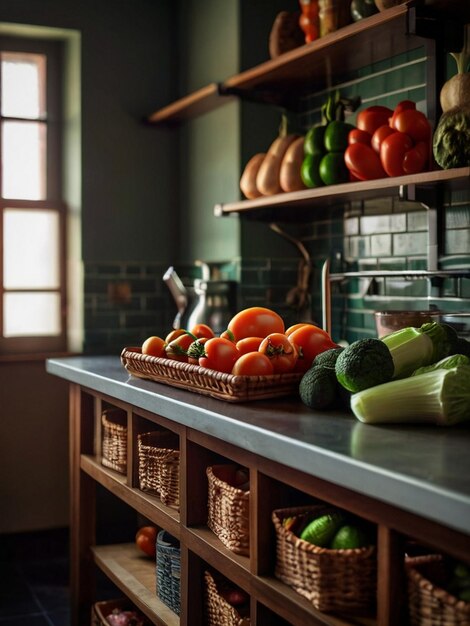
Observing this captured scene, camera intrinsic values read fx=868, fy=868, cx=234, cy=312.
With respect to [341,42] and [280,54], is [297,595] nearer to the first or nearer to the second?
[341,42]

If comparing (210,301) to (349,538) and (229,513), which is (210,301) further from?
(349,538)

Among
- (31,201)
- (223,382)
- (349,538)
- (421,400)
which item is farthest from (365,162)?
(31,201)

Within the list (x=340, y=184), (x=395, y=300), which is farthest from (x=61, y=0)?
(x=395, y=300)

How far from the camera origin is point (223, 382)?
2066 mm

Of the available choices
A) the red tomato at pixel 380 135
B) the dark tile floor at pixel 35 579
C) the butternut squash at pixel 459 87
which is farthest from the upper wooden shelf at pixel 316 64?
the dark tile floor at pixel 35 579

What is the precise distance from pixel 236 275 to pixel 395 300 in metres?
0.87

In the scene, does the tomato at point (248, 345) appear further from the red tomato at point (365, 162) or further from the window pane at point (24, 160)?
the window pane at point (24, 160)

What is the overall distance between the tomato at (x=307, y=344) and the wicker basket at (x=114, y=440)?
791 millimetres

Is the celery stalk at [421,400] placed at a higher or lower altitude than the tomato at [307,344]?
lower

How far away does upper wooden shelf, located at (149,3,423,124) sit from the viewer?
2879 mm

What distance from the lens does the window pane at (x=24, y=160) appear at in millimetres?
4395

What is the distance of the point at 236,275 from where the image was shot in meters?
3.89

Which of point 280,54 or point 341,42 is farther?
point 280,54

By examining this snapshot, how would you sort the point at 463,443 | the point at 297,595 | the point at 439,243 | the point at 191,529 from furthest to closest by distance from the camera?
1. the point at 439,243
2. the point at 191,529
3. the point at 297,595
4. the point at 463,443
